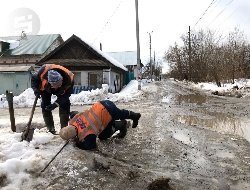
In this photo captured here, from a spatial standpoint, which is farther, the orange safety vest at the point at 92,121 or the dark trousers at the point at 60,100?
the dark trousers at the point at 60,100

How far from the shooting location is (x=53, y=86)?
5.67 m

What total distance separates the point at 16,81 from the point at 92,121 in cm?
1996

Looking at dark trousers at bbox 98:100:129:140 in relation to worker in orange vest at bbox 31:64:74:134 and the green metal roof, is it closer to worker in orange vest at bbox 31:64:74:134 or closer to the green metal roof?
worker in orange vest at bbox 31:64:74:134

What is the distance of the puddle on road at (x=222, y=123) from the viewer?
7465 millimetres

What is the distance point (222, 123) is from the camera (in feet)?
28.4

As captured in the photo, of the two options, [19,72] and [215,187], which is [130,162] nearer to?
[215,187]

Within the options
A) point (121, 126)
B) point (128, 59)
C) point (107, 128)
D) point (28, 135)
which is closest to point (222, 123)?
point (121, 126)

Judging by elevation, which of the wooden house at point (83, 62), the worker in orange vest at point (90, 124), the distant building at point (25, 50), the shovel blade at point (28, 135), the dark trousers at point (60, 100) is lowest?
the shovel blade at point (28, 135)

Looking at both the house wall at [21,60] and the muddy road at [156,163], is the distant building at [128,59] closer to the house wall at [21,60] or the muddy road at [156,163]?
the house wall at [21,60]

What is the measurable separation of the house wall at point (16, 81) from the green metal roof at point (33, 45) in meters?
10.6

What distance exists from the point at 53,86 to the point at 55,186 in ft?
7.69

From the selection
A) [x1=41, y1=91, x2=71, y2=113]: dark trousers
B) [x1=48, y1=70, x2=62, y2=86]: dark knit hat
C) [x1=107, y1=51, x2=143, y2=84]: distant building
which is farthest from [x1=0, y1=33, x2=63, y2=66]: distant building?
[x1=48, y1=70, x2=62, y2=86]: dark knit hat

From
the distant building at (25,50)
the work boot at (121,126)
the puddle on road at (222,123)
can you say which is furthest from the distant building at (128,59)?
the work boot at (121,126)

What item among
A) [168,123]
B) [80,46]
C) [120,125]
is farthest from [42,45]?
[120,125]
